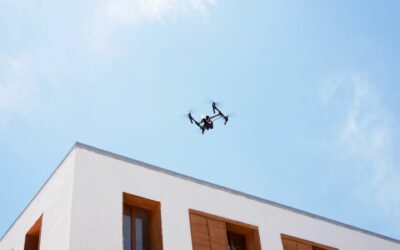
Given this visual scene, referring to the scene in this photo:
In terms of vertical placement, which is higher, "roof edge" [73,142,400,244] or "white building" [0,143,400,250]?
"roof edge" [73,142,400,244]

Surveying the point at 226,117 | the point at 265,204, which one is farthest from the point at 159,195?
the point at 226,117

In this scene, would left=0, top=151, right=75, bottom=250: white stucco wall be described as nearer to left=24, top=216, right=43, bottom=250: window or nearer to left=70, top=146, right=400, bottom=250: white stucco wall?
left=24, top=216, right=43, bottom=250: window

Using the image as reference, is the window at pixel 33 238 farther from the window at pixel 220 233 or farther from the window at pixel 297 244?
the window at pixel 297 244

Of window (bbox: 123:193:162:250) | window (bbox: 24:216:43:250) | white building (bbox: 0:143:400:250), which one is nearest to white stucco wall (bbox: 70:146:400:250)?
white building (bbox: 0:143:400:250)

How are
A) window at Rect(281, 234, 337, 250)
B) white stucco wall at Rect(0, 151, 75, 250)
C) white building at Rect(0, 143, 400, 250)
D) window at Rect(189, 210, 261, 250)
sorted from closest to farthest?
white stucco wall at Rect(0, 151, 75, 250) → white building at Rect(0, 143, 400, 250) → window at Rect(189, 210, 261, 250) → window at Rect(281, 234, 337, 250)

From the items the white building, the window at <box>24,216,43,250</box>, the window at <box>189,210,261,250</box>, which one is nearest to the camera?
the white building

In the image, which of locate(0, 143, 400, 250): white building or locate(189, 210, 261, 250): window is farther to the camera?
locate(189, 210, 261, 250): window

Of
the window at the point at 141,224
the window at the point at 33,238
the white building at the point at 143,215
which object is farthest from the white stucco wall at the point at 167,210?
the window at the point at 33,238

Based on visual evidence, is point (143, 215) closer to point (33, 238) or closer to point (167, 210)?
point (167, 210)
